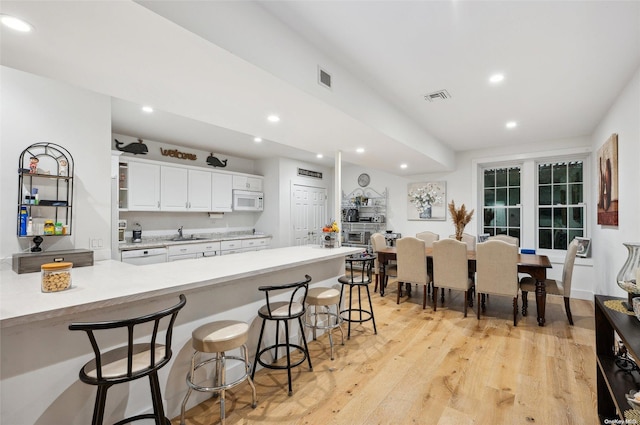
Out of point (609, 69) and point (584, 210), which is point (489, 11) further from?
point (584, 210)

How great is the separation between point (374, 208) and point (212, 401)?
17.8 feet

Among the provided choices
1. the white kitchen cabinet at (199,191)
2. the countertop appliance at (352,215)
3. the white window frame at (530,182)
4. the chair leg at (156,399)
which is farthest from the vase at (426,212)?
the chair leg at (156,399)

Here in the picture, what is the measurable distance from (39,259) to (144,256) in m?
1.97

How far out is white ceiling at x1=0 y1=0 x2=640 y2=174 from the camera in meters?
1.53

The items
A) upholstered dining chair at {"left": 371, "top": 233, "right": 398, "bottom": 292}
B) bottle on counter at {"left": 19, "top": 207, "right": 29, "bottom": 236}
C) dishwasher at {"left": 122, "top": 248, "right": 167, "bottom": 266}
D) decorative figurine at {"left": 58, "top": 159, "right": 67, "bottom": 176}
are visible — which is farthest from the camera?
upholstered dining chair at {"left": 371, "top": 233, "right": 398, "bottom": 292}

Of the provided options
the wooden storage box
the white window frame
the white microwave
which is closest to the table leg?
the white window frame

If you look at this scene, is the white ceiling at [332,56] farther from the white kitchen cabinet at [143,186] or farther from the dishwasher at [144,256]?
the dishwasher at [144,256]

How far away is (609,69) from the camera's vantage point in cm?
259

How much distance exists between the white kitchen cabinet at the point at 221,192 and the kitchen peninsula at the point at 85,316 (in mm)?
3176

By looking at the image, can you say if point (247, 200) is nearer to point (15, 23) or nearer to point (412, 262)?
point (412, 262)

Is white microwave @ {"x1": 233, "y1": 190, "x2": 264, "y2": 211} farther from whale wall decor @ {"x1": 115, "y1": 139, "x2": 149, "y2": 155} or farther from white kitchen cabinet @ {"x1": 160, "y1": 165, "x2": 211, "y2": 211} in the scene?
whale wall decor @ {"x1": 115, "y1": 139, "x2": 149, "y2": 155}

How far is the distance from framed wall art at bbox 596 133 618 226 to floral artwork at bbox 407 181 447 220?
97.9 inches

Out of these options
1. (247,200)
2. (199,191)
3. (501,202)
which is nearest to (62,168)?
(199,191)

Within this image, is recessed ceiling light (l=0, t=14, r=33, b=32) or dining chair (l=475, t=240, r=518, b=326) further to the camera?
dining chair (l=475, t=240, r=518, b=326)
